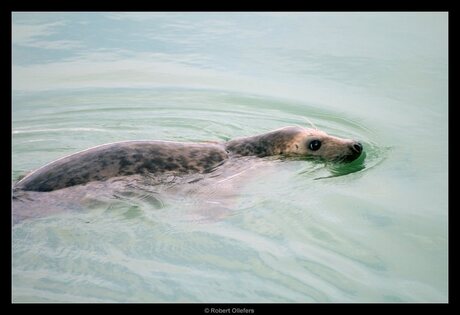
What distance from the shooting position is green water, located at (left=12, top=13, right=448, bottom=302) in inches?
218

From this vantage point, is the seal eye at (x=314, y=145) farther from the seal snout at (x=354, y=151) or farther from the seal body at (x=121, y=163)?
the seal body at (x=121, y=163)

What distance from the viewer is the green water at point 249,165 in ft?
18.1

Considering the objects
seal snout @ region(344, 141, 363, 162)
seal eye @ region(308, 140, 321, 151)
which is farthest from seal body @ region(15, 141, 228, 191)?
seal snout @ region(344, 141, 363, 162)

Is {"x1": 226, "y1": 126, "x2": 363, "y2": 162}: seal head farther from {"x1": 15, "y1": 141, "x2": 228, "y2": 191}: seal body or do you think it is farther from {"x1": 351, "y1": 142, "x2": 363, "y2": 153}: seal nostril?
{"x1": 15, "y1": 141, "x2": 228, "y2": 191}: seal body

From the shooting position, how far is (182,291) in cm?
534

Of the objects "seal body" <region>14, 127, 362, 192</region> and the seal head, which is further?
the seal head

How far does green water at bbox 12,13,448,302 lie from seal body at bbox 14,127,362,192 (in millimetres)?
184

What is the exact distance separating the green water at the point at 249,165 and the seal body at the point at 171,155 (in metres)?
0.18

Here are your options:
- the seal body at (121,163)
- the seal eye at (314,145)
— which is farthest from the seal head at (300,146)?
the seal body at (121,163)

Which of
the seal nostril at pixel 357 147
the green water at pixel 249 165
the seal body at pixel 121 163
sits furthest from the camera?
the seal nostril at pixel 357 147

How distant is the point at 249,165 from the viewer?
7.41m

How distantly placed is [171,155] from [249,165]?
0.80 meters
